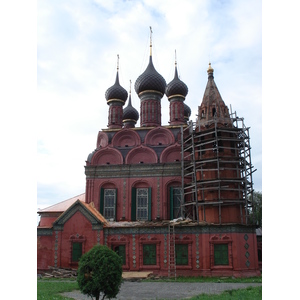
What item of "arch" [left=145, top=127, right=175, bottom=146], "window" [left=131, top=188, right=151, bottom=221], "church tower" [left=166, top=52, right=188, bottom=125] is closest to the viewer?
"window" [left=131, top=188, right=151, bottom=221]

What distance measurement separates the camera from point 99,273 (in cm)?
905

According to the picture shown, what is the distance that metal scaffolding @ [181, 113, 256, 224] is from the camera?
18859mm

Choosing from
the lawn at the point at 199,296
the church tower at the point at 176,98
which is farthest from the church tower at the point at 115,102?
the lawn at the point at 199,296

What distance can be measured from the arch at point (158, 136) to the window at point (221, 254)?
8.44 meters

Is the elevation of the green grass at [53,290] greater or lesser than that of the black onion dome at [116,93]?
lesser

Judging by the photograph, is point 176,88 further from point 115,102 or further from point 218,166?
point 218,166

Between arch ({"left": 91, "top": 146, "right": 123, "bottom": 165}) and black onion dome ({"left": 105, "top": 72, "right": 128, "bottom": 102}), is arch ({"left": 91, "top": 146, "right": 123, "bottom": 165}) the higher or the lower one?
the lower one

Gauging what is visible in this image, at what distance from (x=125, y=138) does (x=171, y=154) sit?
3.67 m

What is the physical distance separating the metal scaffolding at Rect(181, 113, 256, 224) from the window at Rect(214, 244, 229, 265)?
1.43 metres

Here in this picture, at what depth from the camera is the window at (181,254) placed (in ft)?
58.3

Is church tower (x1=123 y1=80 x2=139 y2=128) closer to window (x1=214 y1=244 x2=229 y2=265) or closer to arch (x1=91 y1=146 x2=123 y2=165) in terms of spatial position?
arch (x1=91 y1=146 x2=123 y2=165)

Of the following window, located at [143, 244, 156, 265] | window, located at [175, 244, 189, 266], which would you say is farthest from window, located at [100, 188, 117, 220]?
window, located at [175, 244, 189, 266]

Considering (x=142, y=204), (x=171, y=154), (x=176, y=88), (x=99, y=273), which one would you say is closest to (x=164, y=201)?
(x=142, y=204)

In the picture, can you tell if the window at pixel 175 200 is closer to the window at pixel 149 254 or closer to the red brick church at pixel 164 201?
the red brick church at pixel 164 201
